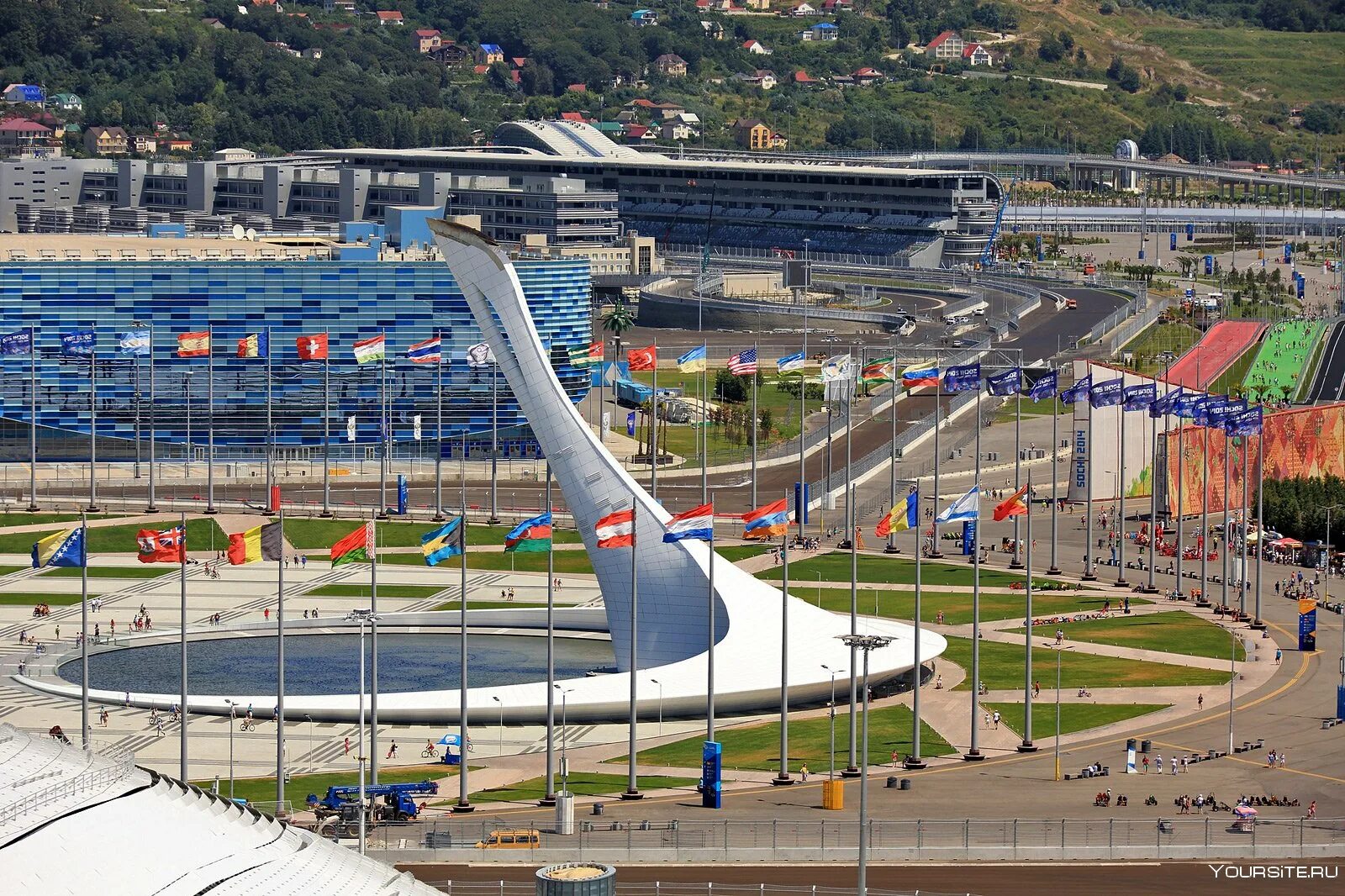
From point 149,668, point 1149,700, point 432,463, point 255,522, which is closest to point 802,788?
point 1149,700

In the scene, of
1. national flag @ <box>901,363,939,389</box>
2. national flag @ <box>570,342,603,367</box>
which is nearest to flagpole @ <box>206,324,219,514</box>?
national flag @ <box>570,342,603,367</box>

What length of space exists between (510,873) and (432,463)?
98156 mm

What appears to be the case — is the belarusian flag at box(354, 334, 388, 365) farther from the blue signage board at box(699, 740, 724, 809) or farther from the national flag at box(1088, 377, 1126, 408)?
the blue signage board at box(699, 740, 724, 809)

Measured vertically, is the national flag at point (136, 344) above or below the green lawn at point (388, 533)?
above

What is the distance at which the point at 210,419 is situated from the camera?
162 m

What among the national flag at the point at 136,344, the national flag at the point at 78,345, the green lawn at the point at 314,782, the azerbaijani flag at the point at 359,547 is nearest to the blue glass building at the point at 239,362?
the national flag at the point at 78,345

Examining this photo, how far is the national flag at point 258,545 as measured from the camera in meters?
93.0

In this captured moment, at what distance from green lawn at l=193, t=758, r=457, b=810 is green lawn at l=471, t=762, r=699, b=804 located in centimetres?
213

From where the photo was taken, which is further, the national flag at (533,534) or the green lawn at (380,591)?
the green lawn at (380,591)

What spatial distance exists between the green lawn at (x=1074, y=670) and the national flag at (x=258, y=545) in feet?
103

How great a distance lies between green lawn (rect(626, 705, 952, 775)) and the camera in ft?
319

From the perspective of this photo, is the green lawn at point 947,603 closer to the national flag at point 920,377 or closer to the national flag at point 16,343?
the national flag at point 920,377

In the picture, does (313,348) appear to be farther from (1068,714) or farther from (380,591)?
(1068,714)

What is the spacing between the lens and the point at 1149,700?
10956cm
